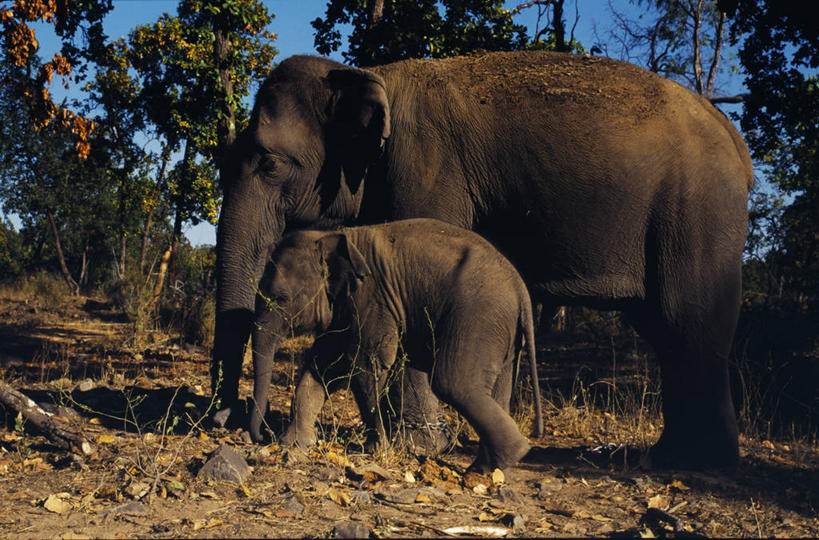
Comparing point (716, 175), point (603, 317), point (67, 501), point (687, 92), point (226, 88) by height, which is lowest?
point (67, 501)

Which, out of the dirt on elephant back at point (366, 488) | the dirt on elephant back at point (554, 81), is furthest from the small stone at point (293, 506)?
the dirt on elephant back at point (554, 81)

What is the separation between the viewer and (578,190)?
18.5 feet

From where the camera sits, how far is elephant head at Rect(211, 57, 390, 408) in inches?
238

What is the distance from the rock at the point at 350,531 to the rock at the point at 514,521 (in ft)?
2.84

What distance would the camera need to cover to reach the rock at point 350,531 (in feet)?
11.7

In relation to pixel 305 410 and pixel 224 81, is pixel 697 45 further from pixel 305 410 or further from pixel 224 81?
pixel 305 410

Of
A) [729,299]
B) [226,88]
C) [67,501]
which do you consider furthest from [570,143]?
[226,88]

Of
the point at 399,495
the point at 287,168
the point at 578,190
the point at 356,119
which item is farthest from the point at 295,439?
the point at 578,190

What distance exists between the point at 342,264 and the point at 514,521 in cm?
236

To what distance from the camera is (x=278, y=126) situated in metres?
6.15

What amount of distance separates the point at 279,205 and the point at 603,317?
933 cm

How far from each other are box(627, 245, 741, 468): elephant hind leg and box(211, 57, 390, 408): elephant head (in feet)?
8.94

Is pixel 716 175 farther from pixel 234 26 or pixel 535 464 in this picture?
pixel 234 26

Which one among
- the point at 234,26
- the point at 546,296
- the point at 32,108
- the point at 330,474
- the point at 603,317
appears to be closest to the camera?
the point at 330,474
